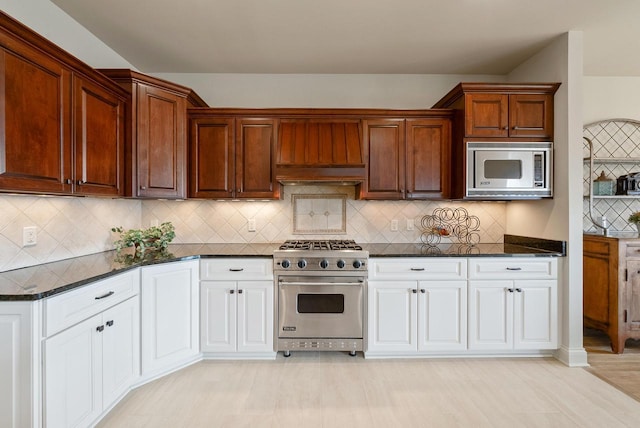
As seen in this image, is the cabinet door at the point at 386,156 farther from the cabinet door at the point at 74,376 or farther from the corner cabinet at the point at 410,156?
the cabinet door at the point at 74,376

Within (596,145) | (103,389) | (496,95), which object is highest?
(496,95)

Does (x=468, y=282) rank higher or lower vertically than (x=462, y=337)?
higher

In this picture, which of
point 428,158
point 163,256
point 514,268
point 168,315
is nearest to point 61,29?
point 163,256

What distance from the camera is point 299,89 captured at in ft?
12.0

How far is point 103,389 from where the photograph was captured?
6.74 ft

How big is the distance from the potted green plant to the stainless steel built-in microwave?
9.09 ft

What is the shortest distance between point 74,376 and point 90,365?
Answer: 130 mm

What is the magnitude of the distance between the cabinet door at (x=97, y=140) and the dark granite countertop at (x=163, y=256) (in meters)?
0.53

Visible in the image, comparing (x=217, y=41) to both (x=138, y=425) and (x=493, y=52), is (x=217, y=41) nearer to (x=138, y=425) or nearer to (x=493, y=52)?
(x=493, y=52)

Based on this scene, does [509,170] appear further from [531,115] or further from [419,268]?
[419,268]

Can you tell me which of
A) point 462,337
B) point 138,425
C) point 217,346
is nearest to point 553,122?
point 462,337

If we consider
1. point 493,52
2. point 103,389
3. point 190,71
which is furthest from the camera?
point 190,71

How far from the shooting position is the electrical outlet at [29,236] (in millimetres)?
2180

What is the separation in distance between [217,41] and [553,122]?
3.10 meters
